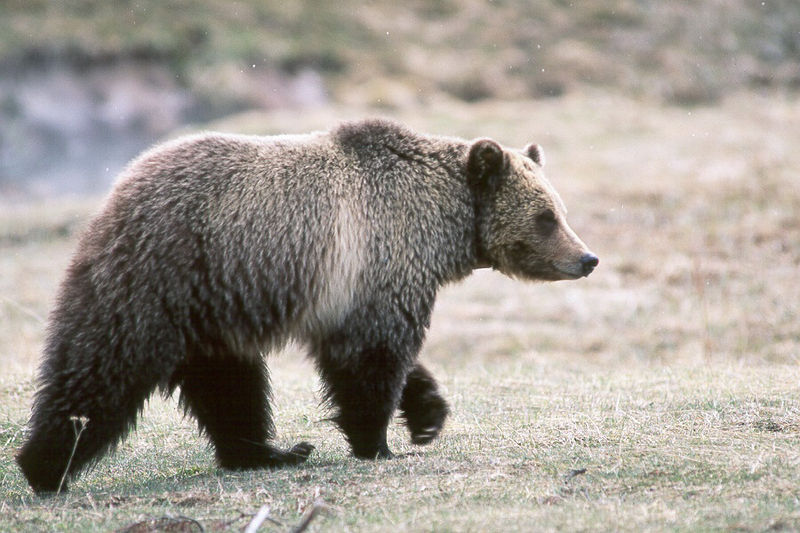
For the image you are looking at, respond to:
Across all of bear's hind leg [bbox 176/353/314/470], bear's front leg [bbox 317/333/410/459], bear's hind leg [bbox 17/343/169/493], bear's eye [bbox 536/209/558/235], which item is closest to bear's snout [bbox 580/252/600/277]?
bear's eye [bbox 536/209/558/235]

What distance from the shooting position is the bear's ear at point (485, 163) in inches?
281

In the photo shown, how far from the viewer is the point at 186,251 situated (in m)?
6.13

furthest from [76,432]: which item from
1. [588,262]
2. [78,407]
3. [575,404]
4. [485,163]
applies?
[575,404]

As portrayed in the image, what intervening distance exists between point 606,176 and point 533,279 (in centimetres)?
1607

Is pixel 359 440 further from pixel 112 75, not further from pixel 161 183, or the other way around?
pixel 112 75

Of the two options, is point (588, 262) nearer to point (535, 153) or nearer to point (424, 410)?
point (535, 153)

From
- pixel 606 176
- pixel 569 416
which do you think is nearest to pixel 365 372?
pixel 569 416

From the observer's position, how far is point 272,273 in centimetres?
638

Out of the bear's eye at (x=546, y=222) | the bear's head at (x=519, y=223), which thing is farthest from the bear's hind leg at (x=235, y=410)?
the bear's eye at (x=546, y=222)

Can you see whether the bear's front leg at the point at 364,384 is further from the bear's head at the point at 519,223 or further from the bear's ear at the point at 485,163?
the bear's ear at the point at 485,163

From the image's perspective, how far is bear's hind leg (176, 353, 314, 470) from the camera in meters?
6.77

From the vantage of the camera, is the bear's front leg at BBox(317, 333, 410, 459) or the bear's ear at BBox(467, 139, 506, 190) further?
the bear's ear at BBox(467, 139, 506, 190)

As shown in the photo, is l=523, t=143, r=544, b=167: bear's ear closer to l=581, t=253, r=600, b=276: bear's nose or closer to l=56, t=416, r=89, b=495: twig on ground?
l=581, t=253, r=600, b=276: bear's nose

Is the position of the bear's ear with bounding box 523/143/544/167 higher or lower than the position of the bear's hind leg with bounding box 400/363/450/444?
higher
